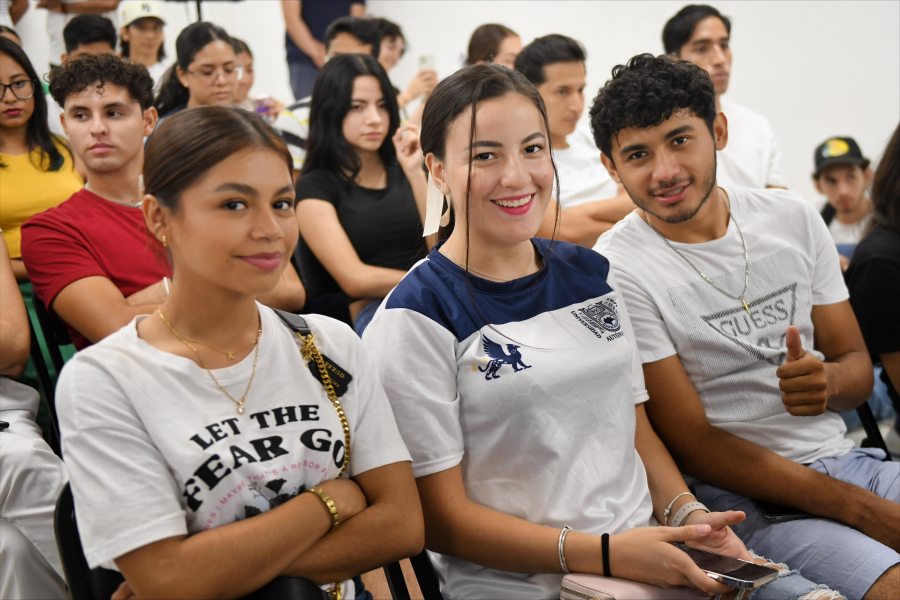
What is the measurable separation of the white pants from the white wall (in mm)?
2860

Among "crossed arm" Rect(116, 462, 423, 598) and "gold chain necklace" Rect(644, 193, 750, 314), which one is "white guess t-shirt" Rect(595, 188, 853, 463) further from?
"crossed arm" Rect(116, 462, 423, 598)

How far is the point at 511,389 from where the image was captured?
59.7 inches

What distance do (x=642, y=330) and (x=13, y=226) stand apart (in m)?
1.71

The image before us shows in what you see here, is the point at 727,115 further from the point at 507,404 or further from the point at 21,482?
the point at 21,482

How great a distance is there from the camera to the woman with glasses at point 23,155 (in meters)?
2.49

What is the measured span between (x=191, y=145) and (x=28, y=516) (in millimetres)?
923

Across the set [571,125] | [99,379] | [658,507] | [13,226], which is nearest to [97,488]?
[99,379]

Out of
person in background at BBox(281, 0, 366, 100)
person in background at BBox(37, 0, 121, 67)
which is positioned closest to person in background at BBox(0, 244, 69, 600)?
person in background at BBox(37, 0, 121, 67)

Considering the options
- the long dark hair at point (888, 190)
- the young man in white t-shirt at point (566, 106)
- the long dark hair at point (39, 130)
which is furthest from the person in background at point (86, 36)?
the long dark hair at point (888, 190)

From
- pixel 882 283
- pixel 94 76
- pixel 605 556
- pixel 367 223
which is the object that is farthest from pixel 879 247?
pixel 94 76

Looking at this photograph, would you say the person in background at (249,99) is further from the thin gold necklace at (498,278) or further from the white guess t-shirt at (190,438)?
the white guess t-shirt at (190,438)

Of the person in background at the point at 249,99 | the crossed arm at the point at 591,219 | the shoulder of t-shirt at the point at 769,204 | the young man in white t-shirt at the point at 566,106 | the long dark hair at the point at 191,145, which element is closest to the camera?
the long dark hair at the point at 191,145

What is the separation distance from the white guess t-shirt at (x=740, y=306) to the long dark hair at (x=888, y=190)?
275mm

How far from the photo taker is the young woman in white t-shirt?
1.22 m
